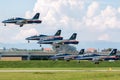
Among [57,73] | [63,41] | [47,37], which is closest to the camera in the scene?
[57,73]

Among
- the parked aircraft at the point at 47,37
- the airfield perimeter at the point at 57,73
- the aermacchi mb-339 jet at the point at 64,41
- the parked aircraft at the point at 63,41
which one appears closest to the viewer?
the airfield perimeter at the point at 57,73

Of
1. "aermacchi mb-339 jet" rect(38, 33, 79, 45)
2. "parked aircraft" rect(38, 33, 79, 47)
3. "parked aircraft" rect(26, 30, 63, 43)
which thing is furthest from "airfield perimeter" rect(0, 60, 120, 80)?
"parked aircraft" rect(26, 30, 63, 43)

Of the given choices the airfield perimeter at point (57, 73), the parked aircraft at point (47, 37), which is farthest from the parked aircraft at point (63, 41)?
the airfield perimeter at point (57, 73)

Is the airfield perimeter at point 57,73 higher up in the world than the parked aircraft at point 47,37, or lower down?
lower down

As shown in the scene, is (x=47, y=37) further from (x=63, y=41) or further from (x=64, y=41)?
(x=64, y=41)

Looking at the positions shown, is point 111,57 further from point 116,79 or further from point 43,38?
point 116,79

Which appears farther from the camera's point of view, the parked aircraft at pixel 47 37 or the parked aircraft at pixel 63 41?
the parked aircraft at pixel 47 37

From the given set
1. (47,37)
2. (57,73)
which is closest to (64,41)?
(47,37)

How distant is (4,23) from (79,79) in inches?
3150

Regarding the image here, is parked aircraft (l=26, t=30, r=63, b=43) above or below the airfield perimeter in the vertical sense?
above

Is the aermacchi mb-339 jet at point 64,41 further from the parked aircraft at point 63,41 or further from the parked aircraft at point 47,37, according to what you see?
the parked aircraft at point 47,37

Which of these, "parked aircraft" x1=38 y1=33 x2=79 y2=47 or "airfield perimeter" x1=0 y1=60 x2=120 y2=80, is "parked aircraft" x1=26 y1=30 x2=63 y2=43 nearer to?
"parked aircraft" x1=38 y1=33 x2=79 y2=47

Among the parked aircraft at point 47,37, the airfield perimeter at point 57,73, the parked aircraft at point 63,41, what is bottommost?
the airfield perimeter at point 57,73

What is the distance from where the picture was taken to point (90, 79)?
59812 millimetres
